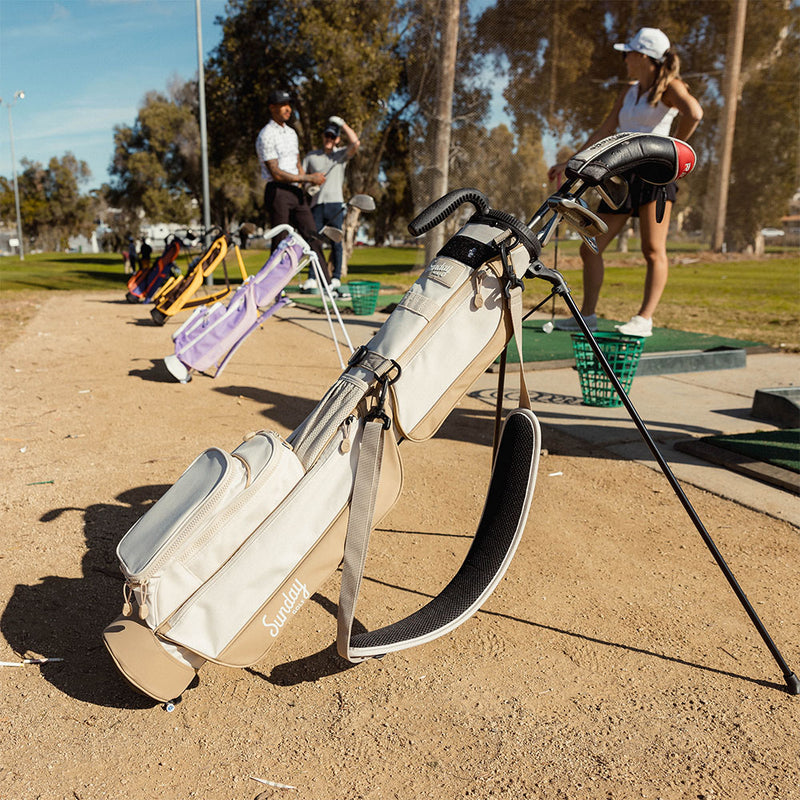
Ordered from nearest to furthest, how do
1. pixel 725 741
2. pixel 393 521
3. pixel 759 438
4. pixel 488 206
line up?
1. pixel 725 741
2. pixel 488 206
3. pixel 393 521
4. pixel 759 438

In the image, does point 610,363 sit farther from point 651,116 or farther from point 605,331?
point 651,116

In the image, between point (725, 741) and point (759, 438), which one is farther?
point (759, 438)

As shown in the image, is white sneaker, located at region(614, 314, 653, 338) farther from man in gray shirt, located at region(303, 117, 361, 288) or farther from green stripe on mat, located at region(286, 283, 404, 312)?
man in gray shirt, located at region(303, 117, 361, 288)

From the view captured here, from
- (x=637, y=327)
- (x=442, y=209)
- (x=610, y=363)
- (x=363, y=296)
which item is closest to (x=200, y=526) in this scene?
(x=442, y=209)

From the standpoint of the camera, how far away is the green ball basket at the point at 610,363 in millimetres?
4788

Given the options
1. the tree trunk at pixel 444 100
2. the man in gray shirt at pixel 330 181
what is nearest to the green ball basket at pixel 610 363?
the man in gray shirt at pixel 330 181

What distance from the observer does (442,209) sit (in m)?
2.29

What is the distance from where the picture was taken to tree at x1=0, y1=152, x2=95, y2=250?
63.7 m

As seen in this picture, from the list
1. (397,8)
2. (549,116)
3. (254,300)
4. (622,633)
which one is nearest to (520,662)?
(622,633)

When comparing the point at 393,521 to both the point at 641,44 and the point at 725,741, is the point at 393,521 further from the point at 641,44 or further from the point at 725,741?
the point at 641,44

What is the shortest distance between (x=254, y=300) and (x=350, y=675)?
4.22 metres

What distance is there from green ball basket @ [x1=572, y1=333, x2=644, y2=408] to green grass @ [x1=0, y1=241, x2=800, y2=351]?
3.21 m

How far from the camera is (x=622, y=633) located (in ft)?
7.92

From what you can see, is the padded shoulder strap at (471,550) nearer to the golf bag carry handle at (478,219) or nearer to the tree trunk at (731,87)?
the golf bag carry handle at (478,219)
